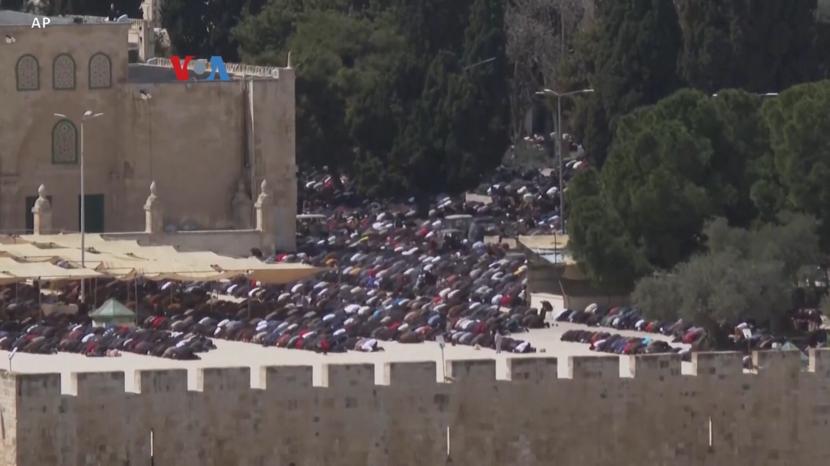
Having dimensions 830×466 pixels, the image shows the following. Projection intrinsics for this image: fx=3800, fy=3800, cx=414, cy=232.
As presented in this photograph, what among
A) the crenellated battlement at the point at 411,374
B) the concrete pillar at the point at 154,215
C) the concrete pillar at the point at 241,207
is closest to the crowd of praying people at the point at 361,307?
the concrete pillar at the point at 241,207

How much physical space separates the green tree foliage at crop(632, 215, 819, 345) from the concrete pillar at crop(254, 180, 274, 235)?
20.2 meters

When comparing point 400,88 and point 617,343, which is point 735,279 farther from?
point 400,88

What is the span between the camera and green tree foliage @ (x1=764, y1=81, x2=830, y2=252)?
84000mm

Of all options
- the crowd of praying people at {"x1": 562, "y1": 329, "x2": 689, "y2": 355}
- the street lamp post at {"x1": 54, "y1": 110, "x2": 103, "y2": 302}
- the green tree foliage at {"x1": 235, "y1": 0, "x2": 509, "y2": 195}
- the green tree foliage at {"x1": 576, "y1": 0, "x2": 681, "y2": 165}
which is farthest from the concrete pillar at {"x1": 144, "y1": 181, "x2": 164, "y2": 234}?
the crowd of praying people at {"x1": 562, "y1": 329, "x2": 689, "y2": 355}

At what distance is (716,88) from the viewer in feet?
378

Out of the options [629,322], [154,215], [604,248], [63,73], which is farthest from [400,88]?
[629,322]

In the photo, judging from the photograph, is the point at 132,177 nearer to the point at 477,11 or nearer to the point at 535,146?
the point at 477,11

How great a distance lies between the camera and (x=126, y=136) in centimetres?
10612

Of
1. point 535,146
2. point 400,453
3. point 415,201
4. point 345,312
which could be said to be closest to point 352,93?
point 415,201

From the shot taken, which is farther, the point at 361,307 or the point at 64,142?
the point at 64,142

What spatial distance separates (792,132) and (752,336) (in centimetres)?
801

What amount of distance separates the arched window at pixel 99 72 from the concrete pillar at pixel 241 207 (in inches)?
185

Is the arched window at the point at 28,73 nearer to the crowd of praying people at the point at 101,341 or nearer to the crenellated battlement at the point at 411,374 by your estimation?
the crowd of praying people at the point at 101,341

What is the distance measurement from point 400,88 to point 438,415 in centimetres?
6146
